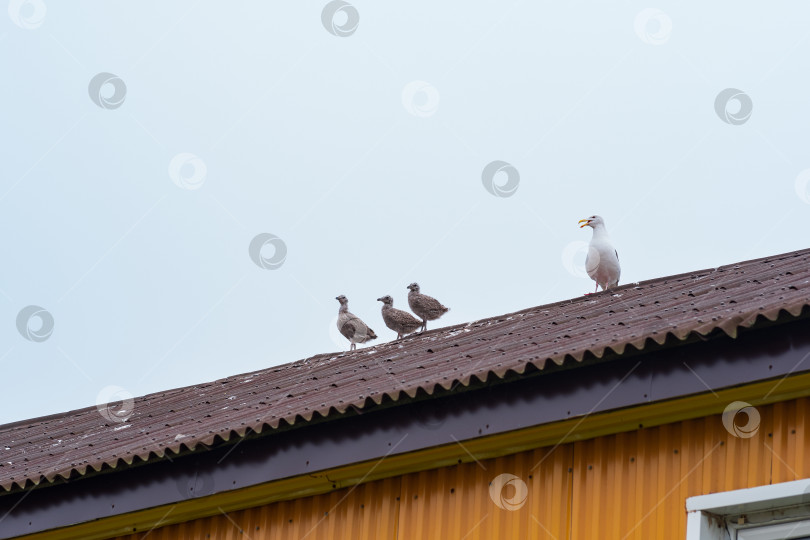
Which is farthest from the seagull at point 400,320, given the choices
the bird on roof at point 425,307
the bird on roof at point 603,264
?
the bird on roof at point 603,264

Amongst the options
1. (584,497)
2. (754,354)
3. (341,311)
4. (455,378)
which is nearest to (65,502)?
(455,378)

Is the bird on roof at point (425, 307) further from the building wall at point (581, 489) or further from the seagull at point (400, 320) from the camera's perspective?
A: the building wall at point (581, 489)

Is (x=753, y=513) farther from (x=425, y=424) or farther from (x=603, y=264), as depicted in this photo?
(x=603, y=264)

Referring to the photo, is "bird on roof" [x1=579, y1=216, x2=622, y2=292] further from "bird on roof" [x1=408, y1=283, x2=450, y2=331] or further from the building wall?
the building wall

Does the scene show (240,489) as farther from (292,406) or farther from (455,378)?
(455,378)

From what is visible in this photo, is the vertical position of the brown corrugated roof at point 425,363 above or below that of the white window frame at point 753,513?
above

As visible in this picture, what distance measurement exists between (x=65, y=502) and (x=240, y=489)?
152cm

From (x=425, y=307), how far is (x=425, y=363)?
19.9 feet

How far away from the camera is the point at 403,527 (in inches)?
309

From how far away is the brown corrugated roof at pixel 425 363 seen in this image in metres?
7.25

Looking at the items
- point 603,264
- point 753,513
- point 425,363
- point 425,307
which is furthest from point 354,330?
point 753,513

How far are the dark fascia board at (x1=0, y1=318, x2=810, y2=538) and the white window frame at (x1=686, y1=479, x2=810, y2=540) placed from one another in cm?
55

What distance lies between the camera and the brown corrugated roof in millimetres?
7254

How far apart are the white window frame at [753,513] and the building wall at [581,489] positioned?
4.0 inches
